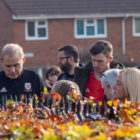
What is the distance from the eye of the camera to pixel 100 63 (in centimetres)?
632

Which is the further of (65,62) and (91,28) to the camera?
(91,28)

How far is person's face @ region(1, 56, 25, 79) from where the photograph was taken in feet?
18.8

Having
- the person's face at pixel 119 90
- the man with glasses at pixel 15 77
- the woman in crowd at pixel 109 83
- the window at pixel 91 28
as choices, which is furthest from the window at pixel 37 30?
the person's face at pixel 119 90

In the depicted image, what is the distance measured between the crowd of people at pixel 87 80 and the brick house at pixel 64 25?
24321 mm

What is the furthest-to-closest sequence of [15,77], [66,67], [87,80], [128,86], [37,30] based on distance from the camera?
[37,30]
[66,67]
[87,80]
[15,77]
[128,86]

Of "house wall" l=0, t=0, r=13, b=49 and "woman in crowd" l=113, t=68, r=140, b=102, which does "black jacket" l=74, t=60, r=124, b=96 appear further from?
"house wall" l=0, t=0, r=13, b=49

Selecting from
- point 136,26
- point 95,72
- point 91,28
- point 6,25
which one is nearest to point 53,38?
point 91,28

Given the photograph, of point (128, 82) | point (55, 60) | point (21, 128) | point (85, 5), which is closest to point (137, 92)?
point (128, 82)

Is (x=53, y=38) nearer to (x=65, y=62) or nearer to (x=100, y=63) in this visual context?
(x=65, y=62)

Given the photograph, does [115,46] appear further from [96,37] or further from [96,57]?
[96,57]

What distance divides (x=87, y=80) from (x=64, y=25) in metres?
25.1

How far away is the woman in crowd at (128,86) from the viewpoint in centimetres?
439

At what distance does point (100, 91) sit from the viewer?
6.13m

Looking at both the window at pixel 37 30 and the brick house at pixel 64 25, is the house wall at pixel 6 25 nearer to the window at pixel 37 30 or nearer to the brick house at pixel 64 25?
the brick house at pixel 64 25
